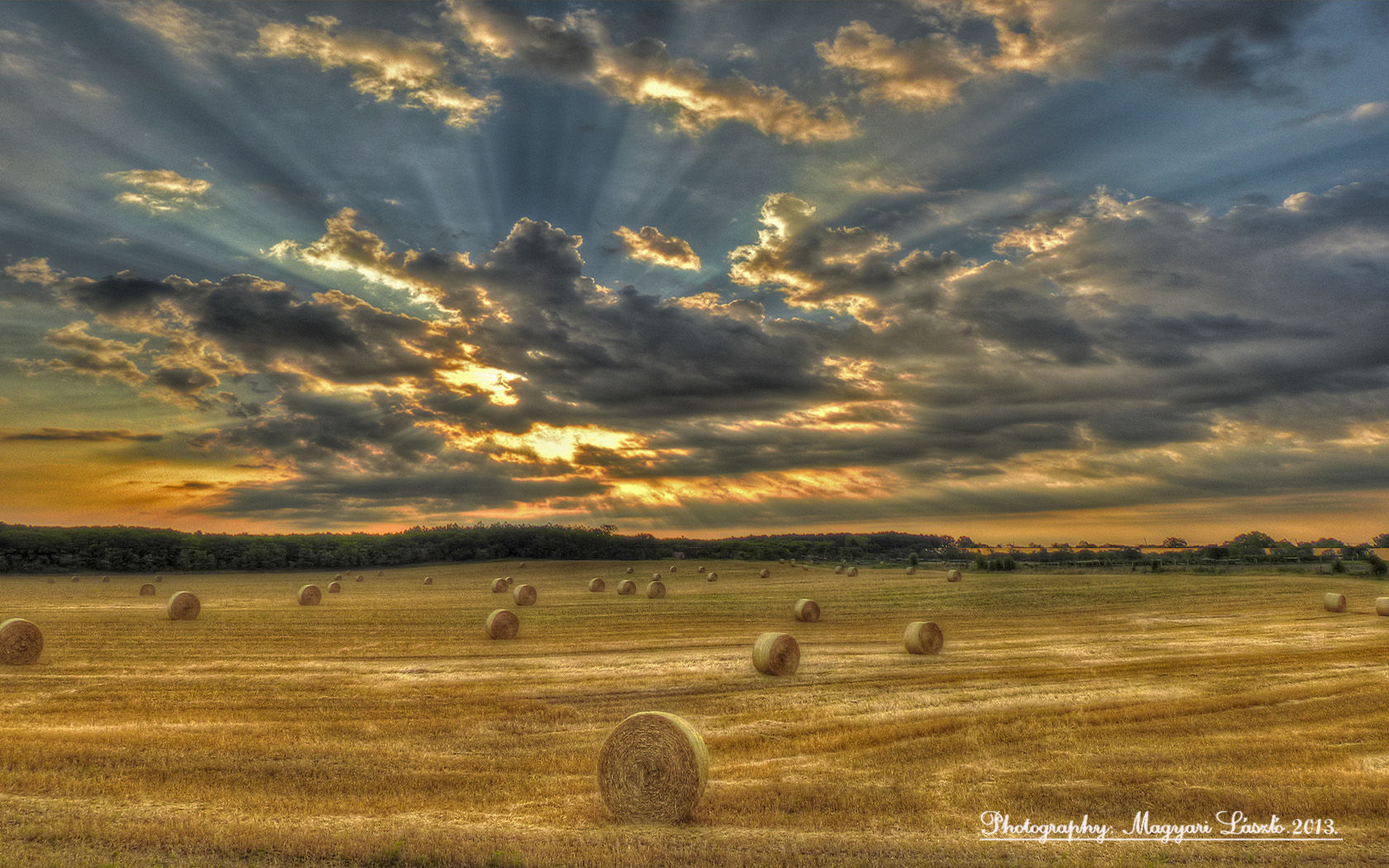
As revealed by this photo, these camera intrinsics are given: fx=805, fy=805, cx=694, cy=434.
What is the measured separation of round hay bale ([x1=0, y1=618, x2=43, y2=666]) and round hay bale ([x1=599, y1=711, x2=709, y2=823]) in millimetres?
18084

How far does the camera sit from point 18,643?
19.8m

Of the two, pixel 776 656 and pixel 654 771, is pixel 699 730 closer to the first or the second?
pixel 654 771

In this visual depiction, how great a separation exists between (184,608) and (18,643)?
11.1 meters

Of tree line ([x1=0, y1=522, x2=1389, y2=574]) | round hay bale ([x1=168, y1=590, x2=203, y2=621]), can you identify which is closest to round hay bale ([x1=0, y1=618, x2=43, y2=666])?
round hay bale ([x1=168, y1=590, x2=203, y2=621])

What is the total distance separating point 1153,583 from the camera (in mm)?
49250

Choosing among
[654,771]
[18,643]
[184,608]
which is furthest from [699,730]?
[184,608]

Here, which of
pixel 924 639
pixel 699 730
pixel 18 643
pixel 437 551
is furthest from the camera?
pixel 437 551

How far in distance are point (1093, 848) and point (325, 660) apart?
18342 mm

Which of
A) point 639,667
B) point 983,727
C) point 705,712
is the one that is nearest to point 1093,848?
point 983,727

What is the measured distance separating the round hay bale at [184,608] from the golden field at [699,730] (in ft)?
9.26

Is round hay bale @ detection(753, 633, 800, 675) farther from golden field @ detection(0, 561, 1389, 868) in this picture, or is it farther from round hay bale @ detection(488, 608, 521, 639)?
round hay bale @ detection(488, 608, 521, 639)

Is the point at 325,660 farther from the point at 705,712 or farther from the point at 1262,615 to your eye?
the point at 1262,615

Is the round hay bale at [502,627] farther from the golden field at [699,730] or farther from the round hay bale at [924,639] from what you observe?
the round hay bale at [924,639]

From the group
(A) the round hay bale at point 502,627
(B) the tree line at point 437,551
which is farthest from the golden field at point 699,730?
(B) the tree line at point 437,551
